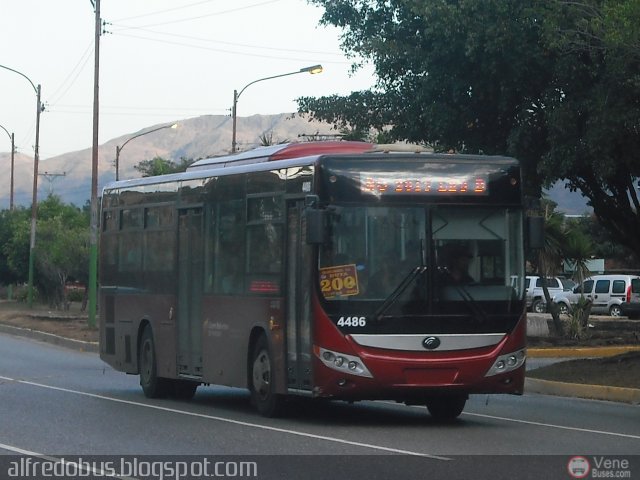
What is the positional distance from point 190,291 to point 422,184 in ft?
14.4

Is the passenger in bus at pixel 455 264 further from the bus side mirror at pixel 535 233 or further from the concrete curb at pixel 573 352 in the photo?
the concrete curb at pixel 573 352

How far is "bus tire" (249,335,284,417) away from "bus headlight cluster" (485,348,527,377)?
2415mm

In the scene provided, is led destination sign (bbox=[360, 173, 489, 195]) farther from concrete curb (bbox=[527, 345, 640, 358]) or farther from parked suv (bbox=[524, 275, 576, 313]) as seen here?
parked suv (bbox=[524, 275, 576, 313])

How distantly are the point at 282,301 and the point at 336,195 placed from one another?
4.82 ft

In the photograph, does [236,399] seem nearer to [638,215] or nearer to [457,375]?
[457,375]

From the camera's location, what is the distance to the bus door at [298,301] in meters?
15.5

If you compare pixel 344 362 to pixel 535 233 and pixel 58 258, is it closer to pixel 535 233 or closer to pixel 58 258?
pixel 535 233

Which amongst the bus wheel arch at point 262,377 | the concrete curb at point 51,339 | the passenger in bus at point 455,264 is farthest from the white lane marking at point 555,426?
the concrete curb at point 51,339

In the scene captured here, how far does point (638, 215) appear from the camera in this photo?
2880 centimetres

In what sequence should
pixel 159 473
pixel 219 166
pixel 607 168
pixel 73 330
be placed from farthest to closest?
pixel 73 330
pixel 607 168
pixel 219 166
pixel 159 473

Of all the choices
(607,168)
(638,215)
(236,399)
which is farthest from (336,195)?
(638,215)

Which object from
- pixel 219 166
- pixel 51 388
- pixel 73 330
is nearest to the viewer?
pixel 219 166

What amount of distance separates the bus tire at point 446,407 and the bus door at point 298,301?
182 cm

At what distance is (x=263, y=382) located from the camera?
16500 mm
